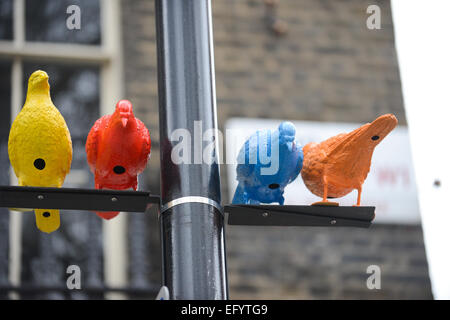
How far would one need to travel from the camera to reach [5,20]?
729 centimetres

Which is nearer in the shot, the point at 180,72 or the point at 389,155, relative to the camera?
the point at 180,72

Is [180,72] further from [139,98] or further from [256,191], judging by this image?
[139,98]

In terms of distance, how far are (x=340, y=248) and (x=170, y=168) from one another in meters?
4.75

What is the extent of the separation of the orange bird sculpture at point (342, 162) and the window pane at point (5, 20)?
5.05 meters

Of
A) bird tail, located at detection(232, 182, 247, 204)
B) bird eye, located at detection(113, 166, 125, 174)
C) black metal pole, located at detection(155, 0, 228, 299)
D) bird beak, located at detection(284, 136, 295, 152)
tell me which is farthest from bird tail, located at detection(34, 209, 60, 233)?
bird beak, located at detection(284, 136, 295, 152)

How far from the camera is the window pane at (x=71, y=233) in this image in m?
6.56

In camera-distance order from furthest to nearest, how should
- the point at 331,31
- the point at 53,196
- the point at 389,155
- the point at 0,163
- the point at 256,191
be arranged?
the point at 331,31 → the point at 389,155 → the point at 0,163 → the point at 256,191 → the point at 53,196

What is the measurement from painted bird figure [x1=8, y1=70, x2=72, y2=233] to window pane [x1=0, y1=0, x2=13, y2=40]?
4711mm

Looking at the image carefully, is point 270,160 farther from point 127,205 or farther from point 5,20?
point 5,20

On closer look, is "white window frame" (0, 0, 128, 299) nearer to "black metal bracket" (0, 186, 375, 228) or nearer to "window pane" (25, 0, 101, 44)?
"window pane" (25, 0, 101, 44)

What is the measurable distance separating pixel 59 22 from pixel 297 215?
17.9 ft

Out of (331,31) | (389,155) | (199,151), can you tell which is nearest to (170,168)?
(199,151)

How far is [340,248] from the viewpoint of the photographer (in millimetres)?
6965

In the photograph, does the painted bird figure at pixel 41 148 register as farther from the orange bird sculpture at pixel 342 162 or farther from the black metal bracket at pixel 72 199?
the orange bird sculpture at pixel 342 162
